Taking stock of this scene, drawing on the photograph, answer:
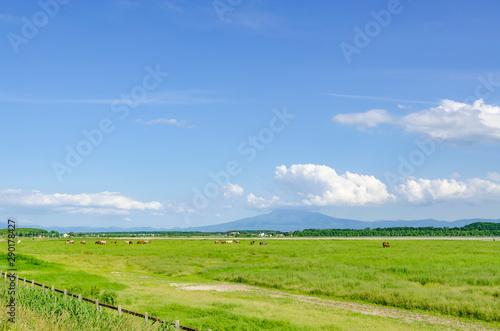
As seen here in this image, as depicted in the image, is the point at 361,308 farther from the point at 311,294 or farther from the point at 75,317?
the point at 75,317

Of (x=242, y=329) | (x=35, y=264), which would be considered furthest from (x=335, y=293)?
(x=35, y=264)

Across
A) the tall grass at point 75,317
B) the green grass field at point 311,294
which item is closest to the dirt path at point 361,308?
the green grass field at point 311,294

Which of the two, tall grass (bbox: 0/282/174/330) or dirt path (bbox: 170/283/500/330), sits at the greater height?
tall grass (bbox: 0/282/174/330)

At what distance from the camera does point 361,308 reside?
33000 mm

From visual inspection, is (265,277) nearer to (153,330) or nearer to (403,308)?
(403,308)

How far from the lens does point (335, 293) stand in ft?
128

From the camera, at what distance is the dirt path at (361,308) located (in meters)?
27.6

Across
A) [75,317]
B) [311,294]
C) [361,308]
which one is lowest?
[311,294]

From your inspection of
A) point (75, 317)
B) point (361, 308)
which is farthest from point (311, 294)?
point (75, 317)

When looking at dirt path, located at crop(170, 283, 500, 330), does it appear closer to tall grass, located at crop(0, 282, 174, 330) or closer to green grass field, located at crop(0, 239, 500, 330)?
green grass field, located at crop(0, 239, 500, 330)

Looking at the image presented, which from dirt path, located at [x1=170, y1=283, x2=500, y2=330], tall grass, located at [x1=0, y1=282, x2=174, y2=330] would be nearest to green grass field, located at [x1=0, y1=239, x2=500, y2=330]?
dirt path, located at [x1=170, y1=283, x2=500, y2=330]

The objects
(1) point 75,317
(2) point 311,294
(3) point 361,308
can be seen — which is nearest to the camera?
(1) point 75,317

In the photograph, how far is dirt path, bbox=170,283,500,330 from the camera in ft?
90.6

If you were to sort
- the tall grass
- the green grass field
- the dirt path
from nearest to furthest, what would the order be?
the tall grass
the green grass field
the dirt path
